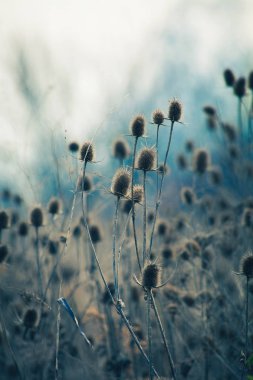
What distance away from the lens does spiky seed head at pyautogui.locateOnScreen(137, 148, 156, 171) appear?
→ 4055mm

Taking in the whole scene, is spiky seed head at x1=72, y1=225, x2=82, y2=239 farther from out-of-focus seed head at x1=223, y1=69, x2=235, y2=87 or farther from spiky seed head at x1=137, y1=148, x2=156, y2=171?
spiky seed head at x1=137, y1=148, x2=156, y2=171

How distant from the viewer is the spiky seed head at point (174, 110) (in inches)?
162

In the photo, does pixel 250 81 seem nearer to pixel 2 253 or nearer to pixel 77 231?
pixel 77 231

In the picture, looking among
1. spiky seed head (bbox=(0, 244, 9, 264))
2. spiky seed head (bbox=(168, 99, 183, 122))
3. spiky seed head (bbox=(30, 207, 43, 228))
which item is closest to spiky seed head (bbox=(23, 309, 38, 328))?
spiky seed head (bbox=(0, 244, 9, 264))

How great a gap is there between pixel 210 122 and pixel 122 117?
3.08m

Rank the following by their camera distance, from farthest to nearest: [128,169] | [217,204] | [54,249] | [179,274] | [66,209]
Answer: [217,204]
[54,249]
[66,209]
[179,274]
[128,169]

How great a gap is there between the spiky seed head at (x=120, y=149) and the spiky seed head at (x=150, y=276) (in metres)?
2.77

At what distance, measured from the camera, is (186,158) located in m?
9.55

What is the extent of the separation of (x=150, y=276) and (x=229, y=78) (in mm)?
4640

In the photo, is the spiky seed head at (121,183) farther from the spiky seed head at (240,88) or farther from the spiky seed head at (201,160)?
the spiky seed head at (240,88)

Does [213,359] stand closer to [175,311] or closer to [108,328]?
[175,311]

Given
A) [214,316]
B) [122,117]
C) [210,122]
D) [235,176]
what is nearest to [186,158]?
[210,122]

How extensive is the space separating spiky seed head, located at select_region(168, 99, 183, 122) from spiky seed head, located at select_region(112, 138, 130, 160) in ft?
6.90

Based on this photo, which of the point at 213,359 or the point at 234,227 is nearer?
the point at 213,359
